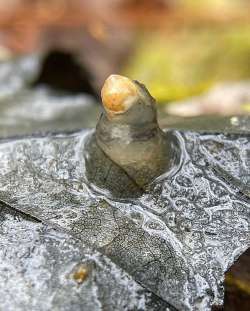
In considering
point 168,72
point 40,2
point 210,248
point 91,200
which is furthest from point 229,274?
point 40,2

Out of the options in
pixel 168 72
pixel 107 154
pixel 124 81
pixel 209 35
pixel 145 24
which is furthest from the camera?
pixel 145 24

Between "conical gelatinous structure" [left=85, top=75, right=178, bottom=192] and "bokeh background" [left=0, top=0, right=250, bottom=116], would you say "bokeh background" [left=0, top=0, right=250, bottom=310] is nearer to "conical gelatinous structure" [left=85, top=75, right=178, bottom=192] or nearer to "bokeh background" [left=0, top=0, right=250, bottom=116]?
"bokeh background" [left=0, top=0, right=250, bottom=116]

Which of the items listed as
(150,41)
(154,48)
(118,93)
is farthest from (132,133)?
(150,41)

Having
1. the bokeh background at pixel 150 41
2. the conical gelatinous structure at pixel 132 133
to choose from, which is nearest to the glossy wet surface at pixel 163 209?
the conical gelatinous structure at pixel 132 133

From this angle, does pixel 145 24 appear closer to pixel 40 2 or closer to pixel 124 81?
pixel 40 2

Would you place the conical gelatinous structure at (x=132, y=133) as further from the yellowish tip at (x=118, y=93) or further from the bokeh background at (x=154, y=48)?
the bokeh background at (x=154, y=48)

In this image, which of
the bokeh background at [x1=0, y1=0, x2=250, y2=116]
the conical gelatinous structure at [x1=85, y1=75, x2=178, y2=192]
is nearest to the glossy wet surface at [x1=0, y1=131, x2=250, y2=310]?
the conical gelatinous structure at [x1=85, y1=75, x2=178, y2=192]

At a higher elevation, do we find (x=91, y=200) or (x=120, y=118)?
(x=120, y=118)

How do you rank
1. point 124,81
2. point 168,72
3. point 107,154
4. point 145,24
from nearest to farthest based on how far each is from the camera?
point 124,81
point 107,154
point 168,72
point 145,24
